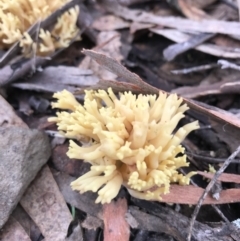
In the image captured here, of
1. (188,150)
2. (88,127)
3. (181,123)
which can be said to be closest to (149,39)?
(181,123)

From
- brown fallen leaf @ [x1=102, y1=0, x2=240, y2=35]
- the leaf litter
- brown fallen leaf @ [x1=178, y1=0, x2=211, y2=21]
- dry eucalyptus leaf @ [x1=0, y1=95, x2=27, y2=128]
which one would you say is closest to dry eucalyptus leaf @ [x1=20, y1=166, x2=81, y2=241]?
the leaf litter

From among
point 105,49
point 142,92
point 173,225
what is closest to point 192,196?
point 173,225

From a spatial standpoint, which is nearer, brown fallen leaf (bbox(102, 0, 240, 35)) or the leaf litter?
the leaf litter

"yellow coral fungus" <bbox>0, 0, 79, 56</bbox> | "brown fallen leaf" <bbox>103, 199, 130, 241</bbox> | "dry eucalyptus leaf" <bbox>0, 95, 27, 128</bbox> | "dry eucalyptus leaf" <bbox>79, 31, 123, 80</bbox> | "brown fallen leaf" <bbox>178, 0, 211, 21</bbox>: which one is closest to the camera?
"brown fallen leaf" <bbox>103, 199, 130, 241</bbox>

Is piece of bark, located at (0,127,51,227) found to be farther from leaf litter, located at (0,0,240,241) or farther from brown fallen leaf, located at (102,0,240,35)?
brown fallen leaf, located at (102,0,240,35)

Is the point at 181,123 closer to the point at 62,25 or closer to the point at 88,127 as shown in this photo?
the point at 88,127

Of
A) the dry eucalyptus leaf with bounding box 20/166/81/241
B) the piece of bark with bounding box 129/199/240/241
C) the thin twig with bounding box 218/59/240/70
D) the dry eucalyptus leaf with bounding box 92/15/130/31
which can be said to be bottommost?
the piece of bark with bounding box 129/199/240/241

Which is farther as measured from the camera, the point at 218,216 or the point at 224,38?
the point at 224,38

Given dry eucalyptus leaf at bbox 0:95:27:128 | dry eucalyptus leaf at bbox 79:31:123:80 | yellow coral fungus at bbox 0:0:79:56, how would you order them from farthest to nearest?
dry eucalyptus leaf at bbox 79:31:123:80 → yellow coral fungus at bbox 0:0:79:56 → dry eucalyptus leaf at bbox 0:95:27:128
